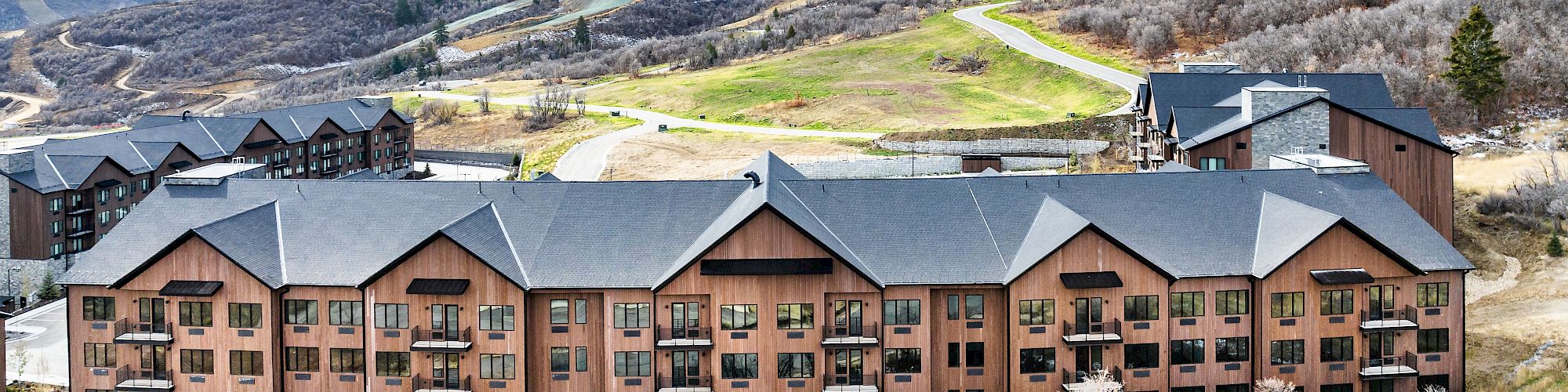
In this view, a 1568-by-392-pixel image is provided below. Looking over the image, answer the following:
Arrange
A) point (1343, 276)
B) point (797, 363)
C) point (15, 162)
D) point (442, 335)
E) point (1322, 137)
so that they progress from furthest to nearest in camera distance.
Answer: point (15, 162) → point (1322, 137) → point (442, 335) → point (797, 363) → point (1343, 276)

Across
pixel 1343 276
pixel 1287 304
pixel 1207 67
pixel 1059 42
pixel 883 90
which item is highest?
pixel 1059 42

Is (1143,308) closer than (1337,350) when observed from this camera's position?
Yes

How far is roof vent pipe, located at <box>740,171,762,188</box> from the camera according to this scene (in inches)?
1781

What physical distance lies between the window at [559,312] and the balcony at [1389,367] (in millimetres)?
28442

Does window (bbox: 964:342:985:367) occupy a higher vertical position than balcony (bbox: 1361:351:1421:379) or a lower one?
higher

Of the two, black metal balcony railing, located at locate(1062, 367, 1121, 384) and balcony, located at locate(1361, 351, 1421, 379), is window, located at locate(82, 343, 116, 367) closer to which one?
black metal balcony railing, located at locate(1062, 367, 1121, 384)

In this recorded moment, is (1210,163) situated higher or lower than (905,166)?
lower

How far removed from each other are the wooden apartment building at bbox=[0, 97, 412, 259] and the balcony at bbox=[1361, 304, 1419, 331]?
195 ft

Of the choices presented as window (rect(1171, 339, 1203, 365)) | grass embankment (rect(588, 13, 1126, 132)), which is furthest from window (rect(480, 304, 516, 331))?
grass embankment (rect(588, 13, 1126, 132))

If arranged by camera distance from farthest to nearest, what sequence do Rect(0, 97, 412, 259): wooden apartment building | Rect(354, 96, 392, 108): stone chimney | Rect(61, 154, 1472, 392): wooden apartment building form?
Rect(354, 96, 392, 108): stone chimney, Rect(0, 97, 412, 259): wooden apartment building, Rect(61, 154, 1472, 392): wooden apartment building

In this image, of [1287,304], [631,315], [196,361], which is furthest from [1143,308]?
[196,361]

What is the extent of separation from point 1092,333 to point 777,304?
1107 centimetres

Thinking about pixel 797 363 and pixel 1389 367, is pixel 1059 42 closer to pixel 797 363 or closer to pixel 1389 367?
pixel 1389 367

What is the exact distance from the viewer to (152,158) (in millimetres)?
86375
